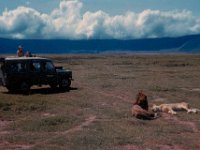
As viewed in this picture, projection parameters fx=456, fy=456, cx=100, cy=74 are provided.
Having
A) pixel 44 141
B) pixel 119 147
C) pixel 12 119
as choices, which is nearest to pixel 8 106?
pixel 12 119

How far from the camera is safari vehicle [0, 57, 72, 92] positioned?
84.0ft

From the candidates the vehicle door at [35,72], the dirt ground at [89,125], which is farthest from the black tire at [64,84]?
the dirt ground at [89,125]

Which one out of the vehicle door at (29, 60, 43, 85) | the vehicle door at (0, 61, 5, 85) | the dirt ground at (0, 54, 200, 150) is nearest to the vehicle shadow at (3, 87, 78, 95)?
the vehicle door at (29, 60, 43, 85)

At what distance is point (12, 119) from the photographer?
18000mm

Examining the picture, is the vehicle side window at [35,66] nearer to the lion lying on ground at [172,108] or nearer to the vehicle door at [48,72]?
the vehicle door at [48,72]

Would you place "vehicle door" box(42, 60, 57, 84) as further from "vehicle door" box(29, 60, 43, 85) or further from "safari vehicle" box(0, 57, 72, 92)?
"vehicle door" box(29, 60, 43, 85)

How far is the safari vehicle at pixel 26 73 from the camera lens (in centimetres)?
2562

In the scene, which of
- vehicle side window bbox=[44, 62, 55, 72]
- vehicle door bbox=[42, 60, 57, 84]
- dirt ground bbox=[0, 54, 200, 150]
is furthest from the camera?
vehicle side window bbox=[44, 62, 55, 72]

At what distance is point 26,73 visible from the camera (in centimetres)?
2605

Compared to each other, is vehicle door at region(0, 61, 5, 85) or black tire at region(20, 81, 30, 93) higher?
vehicle door at region(0, 61, 5, 85)

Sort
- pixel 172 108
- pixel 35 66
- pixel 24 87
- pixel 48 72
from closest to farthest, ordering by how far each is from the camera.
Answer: pixel 172 108
pixel 24 87
pixel 35 66
pixel 48 72

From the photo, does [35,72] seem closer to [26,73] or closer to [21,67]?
[26,73]

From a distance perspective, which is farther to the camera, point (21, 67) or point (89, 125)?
point (21, 67)

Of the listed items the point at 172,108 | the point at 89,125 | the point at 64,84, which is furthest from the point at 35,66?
the point at 89,125
